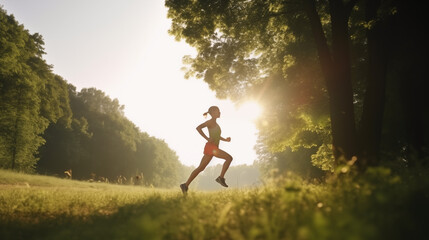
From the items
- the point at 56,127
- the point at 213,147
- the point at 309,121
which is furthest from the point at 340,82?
the point at 56,127

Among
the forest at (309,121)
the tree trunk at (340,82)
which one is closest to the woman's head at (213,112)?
the forest at (309,121)

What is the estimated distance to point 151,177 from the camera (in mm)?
65312

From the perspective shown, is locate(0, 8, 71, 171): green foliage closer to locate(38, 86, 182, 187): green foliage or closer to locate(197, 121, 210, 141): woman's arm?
locate(38, 86, 182, 187): green foliage

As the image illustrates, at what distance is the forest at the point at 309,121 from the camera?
276cm

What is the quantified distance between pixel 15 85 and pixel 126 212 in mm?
26344

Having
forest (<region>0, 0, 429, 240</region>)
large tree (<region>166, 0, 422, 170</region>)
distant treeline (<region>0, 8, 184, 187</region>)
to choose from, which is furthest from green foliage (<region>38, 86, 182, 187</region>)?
large tree (<region>166, 0, 422, 170</region>)

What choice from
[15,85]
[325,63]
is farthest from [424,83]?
[15,85]

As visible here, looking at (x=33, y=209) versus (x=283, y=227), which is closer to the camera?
(x=283, y=227)

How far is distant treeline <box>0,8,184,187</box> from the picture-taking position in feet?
81.3

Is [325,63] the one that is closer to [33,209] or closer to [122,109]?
[33,209]

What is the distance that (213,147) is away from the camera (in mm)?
6875

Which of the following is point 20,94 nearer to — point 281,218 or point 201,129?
point 201,129

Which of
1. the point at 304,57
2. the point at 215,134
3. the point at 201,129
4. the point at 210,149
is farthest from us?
the point at 304,57

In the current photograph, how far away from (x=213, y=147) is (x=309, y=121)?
7.15 m
